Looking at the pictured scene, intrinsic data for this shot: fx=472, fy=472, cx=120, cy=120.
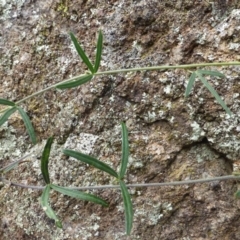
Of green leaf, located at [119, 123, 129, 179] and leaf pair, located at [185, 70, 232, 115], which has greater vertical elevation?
leaf pair, located at [185, 70, 232, 115]

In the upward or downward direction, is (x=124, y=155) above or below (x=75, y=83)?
below

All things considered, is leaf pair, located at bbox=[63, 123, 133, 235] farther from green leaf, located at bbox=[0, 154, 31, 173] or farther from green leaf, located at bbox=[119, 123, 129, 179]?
Result: green leaf, located at bbox=[0, 154, 31, 173]

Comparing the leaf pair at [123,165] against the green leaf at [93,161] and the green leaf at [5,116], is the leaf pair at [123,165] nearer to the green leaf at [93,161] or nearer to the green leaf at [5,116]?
the green leaf at [93,161]

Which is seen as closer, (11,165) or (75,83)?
(75,83)

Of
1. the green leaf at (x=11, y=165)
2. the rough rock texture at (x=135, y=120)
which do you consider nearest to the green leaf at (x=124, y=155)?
the rough rock texture at (x=135, y=120)

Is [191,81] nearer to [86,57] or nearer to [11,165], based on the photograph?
[86,57]

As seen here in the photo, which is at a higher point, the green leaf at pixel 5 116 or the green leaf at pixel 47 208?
the green leaf at pixel 5 116

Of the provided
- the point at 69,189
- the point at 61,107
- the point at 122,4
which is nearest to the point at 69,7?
the point at 122,4

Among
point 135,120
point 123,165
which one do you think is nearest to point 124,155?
point 123,165

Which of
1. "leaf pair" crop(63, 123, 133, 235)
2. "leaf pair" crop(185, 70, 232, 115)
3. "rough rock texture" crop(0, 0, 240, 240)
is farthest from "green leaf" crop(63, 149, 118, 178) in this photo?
"leaf pair" crop(185, 70, 232, 115)
